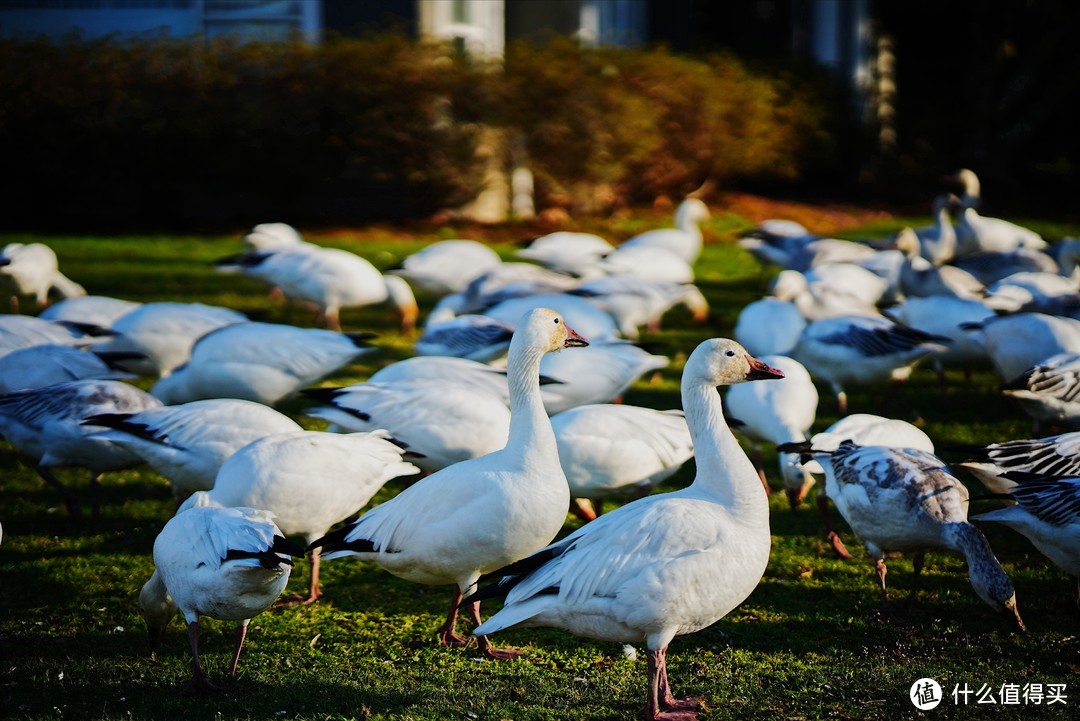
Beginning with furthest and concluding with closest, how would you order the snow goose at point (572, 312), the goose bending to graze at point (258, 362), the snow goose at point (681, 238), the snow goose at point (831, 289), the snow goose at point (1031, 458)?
1. the snow goose at point (681, 238)
2. the snow goose at point (831, 289)
3. the snow goose at point (572, 312)
4. the goose bending to graze at point (258, 362)
5. the snow goose at point (1031, 458)

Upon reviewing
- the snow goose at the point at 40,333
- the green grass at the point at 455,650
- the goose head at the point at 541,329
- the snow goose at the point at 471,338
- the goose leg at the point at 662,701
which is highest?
the goose head at the point at 541,329

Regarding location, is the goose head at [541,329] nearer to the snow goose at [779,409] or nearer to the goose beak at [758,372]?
the goose beak at [758,372]

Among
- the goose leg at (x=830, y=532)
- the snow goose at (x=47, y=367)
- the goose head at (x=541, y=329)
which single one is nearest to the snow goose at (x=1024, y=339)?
the goose leg at (x=830, y=532)

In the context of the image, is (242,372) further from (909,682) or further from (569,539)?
(909,682)

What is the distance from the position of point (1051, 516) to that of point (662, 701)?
75.1 inches

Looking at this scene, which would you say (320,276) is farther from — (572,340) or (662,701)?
(662,701)

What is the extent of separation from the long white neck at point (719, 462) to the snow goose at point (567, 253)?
606 centimetres

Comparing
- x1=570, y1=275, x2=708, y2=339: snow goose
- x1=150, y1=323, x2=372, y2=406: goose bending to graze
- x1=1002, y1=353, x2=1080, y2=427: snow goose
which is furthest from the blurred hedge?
x1=1002, y1=353, x2=1080, y2=427: snow goose

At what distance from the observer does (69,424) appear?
18.6 feet

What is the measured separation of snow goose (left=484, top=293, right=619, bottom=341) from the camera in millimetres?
7641

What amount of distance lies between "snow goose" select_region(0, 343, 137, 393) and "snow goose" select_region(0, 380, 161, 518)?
0.60 meters

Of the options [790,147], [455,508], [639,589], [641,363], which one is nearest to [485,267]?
[641,363]

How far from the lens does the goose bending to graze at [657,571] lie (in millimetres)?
3766

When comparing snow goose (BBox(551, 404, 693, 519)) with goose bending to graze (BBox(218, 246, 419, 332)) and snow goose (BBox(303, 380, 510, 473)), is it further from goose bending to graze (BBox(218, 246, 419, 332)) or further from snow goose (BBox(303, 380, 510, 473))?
goose bending to graze (BBox(218, 246, 419, 332))
